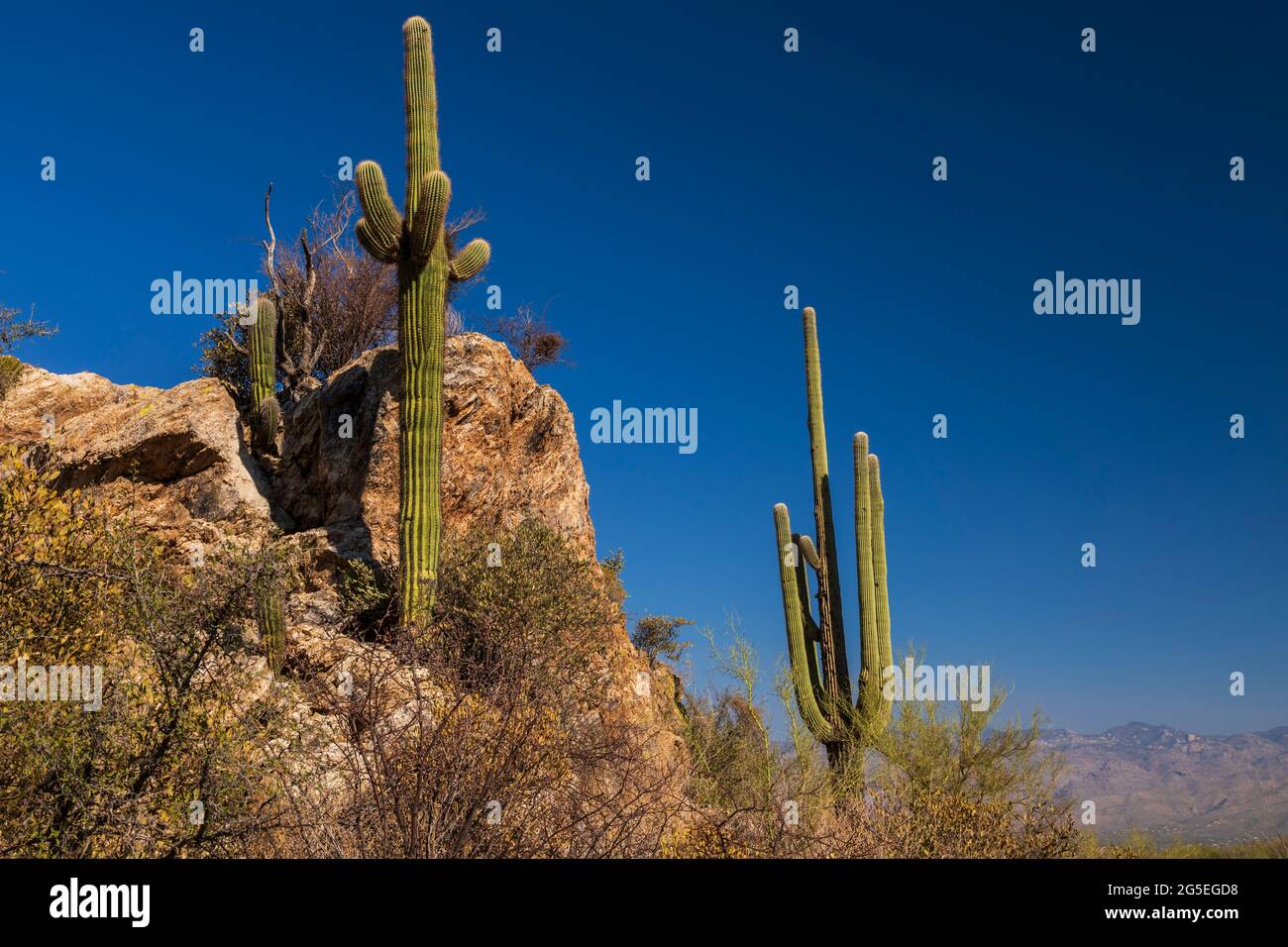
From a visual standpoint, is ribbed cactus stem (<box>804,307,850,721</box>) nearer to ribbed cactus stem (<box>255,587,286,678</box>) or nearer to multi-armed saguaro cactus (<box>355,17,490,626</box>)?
multi-armed saguaro cactus (<box>355,17,490,626</box>)

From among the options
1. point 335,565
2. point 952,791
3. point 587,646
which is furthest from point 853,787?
point 335,565

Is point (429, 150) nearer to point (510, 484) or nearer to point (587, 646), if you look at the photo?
point (510, 484)

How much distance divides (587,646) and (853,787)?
368 centimetres

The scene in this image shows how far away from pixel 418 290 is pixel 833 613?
24.8 feet

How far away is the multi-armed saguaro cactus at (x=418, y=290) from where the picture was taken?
11.6 metres

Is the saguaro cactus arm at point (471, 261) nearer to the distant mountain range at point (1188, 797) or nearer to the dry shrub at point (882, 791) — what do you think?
the dry shrub at point (882, 791)

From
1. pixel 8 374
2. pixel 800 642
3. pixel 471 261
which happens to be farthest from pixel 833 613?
pixel 8 374

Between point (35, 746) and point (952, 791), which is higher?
point (35, 746)

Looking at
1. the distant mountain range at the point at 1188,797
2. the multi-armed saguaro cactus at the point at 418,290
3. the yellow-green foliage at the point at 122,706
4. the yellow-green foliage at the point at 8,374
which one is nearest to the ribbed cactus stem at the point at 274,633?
the multi-armed saguaro cactus at the point at 418,290

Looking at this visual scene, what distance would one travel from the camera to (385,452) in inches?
511

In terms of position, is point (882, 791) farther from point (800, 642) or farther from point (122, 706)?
point (122, 706)

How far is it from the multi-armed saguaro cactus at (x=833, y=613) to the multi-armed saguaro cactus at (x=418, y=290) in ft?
17.9

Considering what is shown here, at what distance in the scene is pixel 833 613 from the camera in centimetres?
1366
